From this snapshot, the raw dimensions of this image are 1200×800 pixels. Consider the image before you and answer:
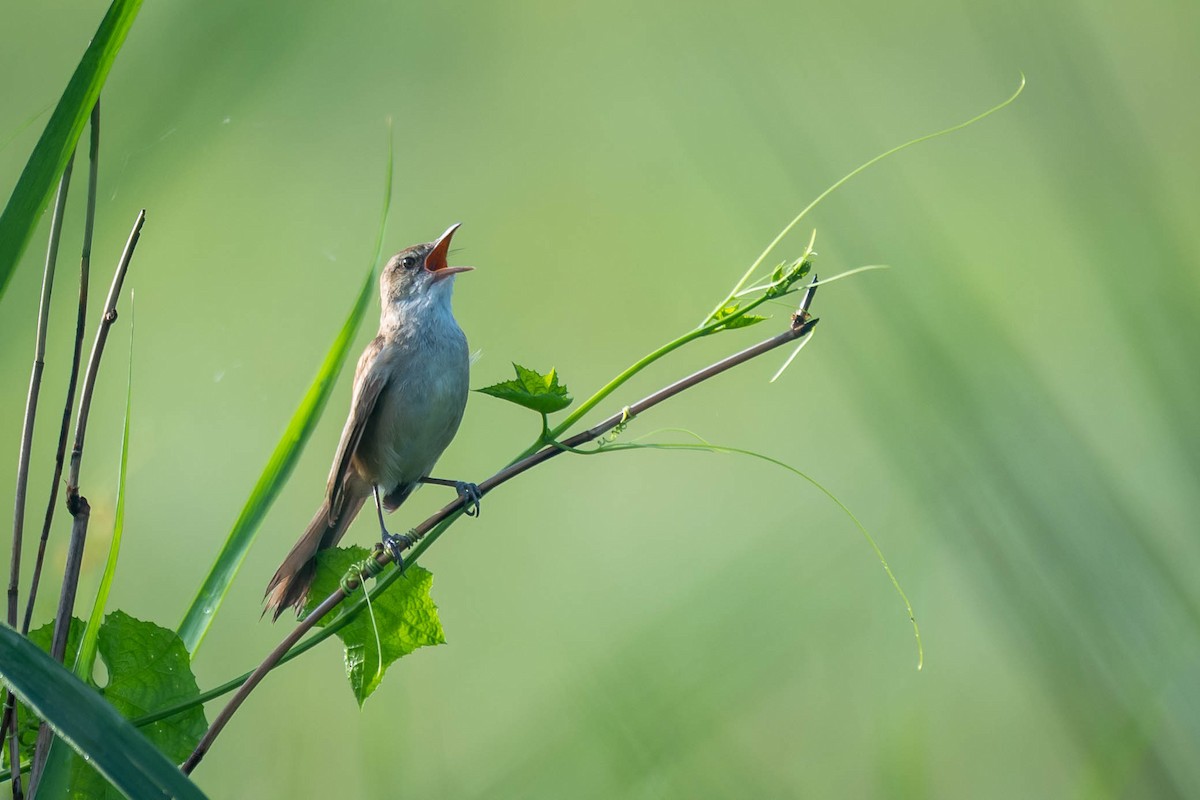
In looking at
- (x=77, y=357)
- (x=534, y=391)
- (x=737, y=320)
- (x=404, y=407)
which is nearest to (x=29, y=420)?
(x=77, y=357)

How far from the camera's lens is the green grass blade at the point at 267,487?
1.00 m

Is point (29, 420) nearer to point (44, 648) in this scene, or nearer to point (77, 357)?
point (77, 357)

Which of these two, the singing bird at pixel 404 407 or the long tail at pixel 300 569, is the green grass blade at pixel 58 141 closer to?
the long tail at pixel 300 569

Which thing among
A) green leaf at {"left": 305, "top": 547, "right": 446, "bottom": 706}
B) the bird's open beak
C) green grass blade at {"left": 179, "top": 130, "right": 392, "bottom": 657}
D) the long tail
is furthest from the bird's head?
green leaf at {"left": 305, "top": 547, "right": 446, "bottom": 706}

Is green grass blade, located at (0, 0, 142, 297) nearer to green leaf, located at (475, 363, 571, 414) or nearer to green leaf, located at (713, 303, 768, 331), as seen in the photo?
green leaf, located at (475, 363, 571, 414)

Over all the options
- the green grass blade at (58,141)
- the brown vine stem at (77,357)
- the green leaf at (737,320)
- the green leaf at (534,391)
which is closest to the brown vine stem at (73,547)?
the brown vine stem at (77,357)

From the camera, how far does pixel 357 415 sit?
212 centimetres

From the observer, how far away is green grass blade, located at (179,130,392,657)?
3.28 ft

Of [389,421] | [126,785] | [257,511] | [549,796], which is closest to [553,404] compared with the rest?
[257,511]

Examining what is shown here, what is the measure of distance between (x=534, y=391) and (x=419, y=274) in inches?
60.3

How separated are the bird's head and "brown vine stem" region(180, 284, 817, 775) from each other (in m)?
1.26

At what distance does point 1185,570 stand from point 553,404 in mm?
537

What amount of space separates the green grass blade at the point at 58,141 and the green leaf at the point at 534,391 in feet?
1.31

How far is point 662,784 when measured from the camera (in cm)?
123
